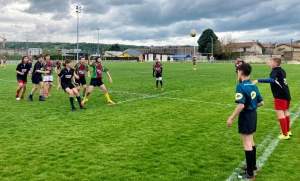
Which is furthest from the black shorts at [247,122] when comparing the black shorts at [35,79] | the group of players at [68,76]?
the black shorts at [35,79]

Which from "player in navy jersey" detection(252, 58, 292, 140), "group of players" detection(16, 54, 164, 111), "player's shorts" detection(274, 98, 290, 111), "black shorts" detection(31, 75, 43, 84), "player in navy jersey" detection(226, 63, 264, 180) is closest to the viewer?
"player in navy jersey" detection(226, 63, 264, 180)

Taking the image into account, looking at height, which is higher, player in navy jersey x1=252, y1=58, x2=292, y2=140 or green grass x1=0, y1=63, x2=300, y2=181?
player in navy jersey x1=252, y1=58, x2=292, y2=140

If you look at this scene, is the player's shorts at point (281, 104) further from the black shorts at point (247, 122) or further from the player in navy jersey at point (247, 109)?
the black shorts at point (247, 122)

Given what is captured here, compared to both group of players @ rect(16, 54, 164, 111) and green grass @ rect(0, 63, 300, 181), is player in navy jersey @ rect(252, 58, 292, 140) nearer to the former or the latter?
green grass @ rect(0, 63, 300, 181)

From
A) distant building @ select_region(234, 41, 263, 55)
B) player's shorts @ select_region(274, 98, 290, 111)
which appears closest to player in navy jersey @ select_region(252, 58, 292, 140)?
player's shorts @ select_region(274, 98, 290, 111)

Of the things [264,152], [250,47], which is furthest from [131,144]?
[250,47]

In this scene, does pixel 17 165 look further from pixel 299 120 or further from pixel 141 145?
pixel 299 120

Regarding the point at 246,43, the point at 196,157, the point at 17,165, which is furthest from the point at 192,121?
the point at 246,43

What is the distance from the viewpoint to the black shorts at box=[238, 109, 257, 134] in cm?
461

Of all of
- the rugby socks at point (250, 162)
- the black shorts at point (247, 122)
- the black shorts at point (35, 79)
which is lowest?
the rugby socks at point (250, 162)

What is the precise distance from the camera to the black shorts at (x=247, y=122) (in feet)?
15.1

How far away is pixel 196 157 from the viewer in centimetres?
566

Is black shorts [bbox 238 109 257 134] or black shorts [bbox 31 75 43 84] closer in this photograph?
black shorts [bbox 238 109 257 134]

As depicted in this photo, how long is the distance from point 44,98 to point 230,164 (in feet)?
35.0
